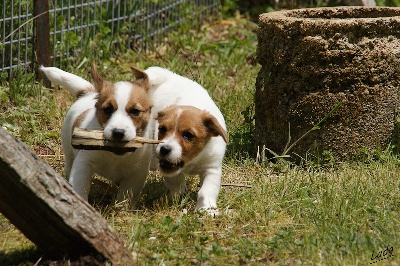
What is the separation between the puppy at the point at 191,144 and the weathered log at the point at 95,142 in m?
0.25

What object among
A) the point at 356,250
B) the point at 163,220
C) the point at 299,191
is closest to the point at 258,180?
the point at 299,191

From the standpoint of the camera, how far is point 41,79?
7684mm

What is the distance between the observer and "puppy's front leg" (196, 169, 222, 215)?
5049 mm

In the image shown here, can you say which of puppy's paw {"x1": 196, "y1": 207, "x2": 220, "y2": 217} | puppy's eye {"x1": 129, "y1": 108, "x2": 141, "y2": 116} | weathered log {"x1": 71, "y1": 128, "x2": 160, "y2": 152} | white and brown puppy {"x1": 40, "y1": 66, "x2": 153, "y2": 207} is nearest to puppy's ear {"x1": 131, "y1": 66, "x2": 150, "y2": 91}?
white and brown puppy {"x1": 40, "y1": 66, "x2": 153, "y2": 207}

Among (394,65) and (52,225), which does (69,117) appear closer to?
(52,225)

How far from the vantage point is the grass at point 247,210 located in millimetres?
4145

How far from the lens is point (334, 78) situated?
5828mm

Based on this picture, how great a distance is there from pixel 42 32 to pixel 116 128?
125 inches

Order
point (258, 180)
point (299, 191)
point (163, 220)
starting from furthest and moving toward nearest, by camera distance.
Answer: point (258, 180)
point (299, 191)
point (163, 220)

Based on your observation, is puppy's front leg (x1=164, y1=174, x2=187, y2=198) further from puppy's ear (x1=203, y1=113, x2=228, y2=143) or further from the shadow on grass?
the shadow on grass

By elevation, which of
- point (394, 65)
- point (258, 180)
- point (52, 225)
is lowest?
point (258, 180)

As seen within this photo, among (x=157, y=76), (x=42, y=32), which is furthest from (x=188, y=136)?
(x=42, y=32)

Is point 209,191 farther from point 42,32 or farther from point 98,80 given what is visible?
point 42,32

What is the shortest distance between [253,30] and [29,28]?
373 cm
